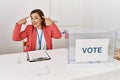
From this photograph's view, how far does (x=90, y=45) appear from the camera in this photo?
1.24 meters

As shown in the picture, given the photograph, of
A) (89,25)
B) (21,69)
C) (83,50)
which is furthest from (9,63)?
(89,25)

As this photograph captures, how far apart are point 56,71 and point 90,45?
0.29 m

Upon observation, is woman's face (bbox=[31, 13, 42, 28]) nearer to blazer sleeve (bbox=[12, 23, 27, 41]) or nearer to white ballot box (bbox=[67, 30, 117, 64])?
blazer sleeve (bbox=[12, 23, 27, 41])

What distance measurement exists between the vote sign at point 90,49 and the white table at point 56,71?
0.23 ft

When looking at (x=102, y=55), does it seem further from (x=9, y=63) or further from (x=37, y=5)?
(x=37, y=5)

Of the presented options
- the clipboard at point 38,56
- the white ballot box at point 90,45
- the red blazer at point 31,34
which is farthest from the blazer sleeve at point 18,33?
the white ballot box at point 90,45

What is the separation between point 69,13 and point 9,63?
1611 millimetres

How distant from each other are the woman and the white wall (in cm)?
73

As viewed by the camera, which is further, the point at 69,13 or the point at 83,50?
the point at 69,13

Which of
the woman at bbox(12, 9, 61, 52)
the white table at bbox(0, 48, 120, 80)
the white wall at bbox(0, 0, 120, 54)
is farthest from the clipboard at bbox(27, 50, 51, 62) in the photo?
the white wall at bbox(0, 0, 120, 54)

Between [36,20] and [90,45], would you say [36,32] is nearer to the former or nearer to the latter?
[36,20]

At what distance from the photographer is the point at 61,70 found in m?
1.17

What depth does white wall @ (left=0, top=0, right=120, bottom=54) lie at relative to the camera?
2375 mm

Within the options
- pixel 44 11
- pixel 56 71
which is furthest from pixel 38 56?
pixel 44 11
